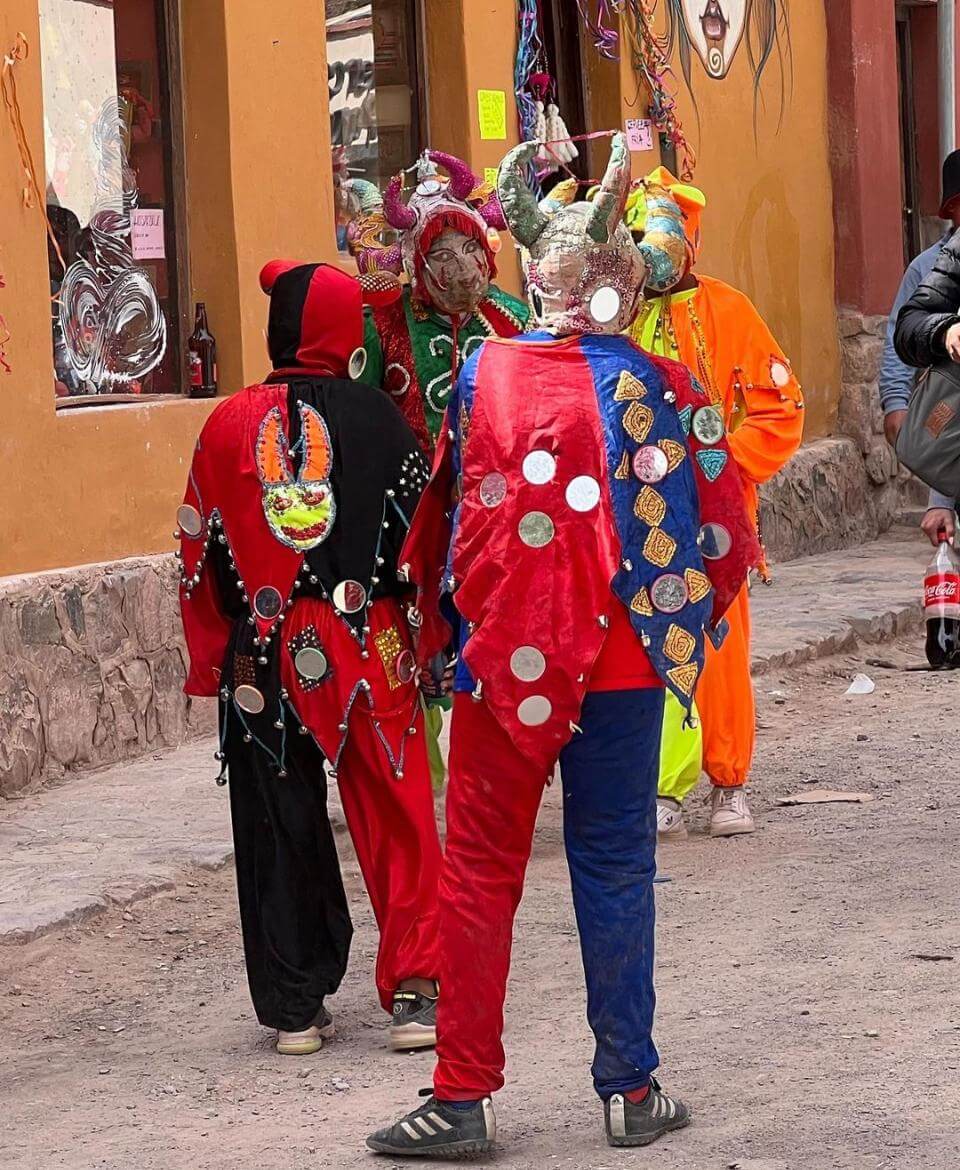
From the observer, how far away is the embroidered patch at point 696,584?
4.06 metres

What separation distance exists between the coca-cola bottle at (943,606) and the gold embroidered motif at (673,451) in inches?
191

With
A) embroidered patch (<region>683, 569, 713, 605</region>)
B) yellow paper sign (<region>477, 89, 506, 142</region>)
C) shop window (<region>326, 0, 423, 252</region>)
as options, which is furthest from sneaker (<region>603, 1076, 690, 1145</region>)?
yellow paper sign (<region>477, 89, 506, 142</region>)

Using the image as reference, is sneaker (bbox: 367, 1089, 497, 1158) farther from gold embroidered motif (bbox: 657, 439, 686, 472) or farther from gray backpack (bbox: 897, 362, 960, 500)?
gray backpack (bbox: 897, 362, 960, 500)

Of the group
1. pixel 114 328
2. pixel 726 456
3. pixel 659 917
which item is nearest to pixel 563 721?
pixel 726 456

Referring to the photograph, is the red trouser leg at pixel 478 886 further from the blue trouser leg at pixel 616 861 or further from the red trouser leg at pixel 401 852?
the red trouser leg at pixel 401 852

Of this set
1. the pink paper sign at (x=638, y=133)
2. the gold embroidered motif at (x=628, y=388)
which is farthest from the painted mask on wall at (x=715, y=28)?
the gold embroidered motif at (x=628, y=388)

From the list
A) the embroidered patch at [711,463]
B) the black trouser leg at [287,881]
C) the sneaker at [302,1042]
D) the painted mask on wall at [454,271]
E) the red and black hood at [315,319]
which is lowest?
the sneaker at [302,1042]

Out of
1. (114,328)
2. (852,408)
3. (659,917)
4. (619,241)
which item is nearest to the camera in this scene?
(619,241)

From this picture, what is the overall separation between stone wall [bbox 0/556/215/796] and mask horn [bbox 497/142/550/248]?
11.6ft

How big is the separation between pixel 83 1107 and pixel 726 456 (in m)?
1.89

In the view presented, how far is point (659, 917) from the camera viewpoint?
5.80m

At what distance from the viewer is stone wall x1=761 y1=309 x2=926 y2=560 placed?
1274cm

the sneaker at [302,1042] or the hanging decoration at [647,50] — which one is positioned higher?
the hanging decoration at [647,50]

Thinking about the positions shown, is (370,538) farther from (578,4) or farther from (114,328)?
(578,4)
